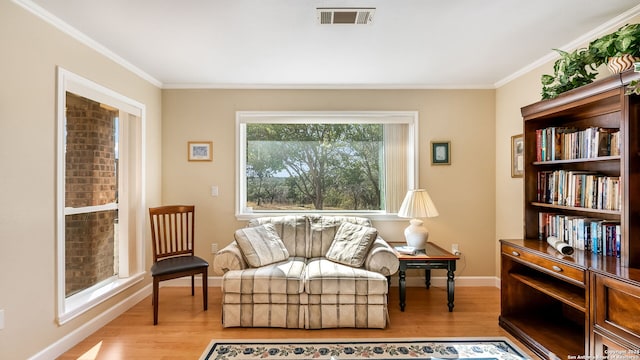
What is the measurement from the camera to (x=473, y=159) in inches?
153

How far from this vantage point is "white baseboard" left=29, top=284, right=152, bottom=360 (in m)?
2.29

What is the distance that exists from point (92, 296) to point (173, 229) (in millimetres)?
960

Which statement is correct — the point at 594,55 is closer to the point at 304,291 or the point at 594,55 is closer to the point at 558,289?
the point at 558,289

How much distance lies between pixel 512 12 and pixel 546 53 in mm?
1063

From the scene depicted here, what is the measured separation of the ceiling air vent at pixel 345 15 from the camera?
6.98 ft

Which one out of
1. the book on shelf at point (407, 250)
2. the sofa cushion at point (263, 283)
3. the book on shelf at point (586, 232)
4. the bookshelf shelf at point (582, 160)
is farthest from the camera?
the book on shelf at point (407, 250)

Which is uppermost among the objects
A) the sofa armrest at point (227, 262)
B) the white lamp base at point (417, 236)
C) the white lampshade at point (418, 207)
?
the white lampshade at point (418, 207)

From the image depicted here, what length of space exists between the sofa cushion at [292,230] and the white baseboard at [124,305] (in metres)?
1.05

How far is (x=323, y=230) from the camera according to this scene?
138 inches

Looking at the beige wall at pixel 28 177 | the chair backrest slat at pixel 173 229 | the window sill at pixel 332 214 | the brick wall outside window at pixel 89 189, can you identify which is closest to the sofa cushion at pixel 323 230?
the window sill at pixel 332 214

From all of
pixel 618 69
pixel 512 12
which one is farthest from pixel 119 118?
pixel 618 69

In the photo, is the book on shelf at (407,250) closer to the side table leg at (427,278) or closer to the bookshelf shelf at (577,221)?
the side table leg at (427,278)

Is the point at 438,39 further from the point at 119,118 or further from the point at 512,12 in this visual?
the point at 119,118

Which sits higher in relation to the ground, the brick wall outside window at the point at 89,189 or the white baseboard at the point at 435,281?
the brick wall outside window at the point at 89,189
